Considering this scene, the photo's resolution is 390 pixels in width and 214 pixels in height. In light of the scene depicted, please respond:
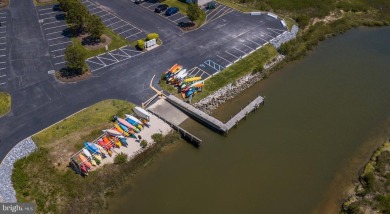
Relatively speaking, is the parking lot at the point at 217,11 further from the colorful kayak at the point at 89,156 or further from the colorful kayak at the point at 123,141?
the colorful kayak at the point at 89,156

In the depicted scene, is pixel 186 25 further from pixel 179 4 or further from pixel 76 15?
pixel 76 15

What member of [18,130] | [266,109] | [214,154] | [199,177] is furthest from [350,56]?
[18,130]

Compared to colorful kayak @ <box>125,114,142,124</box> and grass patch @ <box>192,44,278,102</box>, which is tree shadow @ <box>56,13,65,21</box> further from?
grass patch @ <box>192,44,278,102</box>

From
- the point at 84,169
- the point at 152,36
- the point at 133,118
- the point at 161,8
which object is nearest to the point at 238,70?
the point at 152,36

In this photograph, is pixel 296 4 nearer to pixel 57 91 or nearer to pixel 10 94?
pixel 57 91

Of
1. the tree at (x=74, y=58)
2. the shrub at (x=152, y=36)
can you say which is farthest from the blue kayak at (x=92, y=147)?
the shrub at (x=152, y=36)

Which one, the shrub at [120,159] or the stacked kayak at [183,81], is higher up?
the stacked kayak at [183,81]
